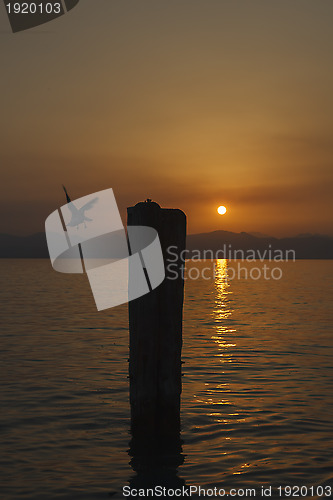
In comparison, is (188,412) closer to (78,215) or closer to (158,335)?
(158,335)

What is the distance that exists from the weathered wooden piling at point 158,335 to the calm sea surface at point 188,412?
79cm

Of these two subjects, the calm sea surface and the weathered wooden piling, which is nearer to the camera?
the calm sea surface

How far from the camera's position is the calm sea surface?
8289 millimetres

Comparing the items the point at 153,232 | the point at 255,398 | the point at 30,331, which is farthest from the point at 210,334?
the point at 153,232

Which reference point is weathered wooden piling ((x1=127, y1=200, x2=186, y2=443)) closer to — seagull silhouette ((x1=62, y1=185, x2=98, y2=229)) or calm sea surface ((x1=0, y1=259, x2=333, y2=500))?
calm sea surface ((x1=0, y1=259, x2=333, y2=500))

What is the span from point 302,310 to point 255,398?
2286 centimetres

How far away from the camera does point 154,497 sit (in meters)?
7.66

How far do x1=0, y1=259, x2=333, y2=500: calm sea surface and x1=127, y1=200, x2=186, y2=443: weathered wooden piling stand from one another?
31.2 inches

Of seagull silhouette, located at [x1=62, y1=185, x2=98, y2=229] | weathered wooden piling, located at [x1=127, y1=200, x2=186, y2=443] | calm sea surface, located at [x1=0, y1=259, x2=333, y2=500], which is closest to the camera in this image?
calm sea surface, located at [x1=0, y1=259, x2=333, y2=500]

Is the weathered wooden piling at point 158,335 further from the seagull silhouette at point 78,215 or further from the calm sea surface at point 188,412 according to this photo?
the seagull silhouette at point 78,215

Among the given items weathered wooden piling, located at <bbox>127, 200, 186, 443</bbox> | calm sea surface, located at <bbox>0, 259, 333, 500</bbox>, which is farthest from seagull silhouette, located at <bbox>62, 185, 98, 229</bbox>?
weathered wooden piling, located at <bbox>127, 200, 186, 443</bbox>

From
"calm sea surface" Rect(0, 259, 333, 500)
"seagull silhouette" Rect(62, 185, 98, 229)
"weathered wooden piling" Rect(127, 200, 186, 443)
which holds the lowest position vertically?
"calm sea surface" Rect(0, 259, 333, 500)

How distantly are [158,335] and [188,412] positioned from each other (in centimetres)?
336

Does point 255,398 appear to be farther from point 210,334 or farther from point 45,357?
point 210,334
